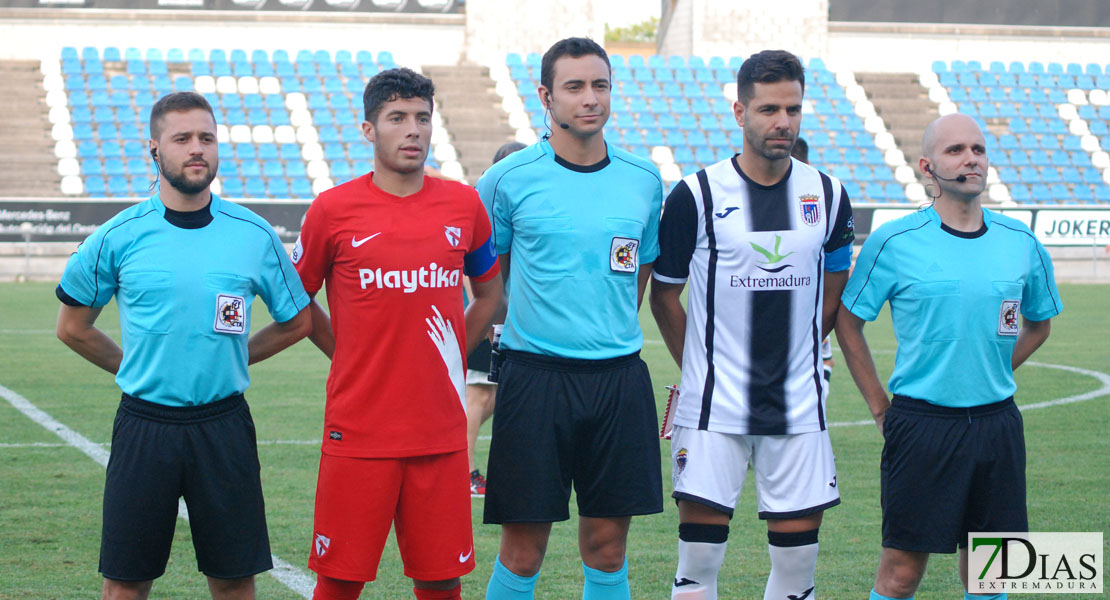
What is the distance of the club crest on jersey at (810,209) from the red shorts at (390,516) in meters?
1.43

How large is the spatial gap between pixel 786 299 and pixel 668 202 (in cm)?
53

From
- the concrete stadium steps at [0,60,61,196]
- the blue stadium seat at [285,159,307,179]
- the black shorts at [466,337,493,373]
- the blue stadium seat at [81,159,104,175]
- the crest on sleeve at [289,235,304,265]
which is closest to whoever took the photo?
the crest on sleeve at [289,235,304,265]

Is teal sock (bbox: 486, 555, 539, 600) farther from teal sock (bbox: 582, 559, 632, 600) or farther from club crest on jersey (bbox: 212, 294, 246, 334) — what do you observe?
club crest on jersey (bbox: 212, 294, 246, 334)

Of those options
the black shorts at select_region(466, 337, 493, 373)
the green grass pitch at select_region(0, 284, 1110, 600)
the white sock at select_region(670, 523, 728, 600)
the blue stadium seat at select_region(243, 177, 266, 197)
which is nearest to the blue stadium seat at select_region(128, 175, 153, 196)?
the blue stadium seat at select_region(243, 177, 266, 197)

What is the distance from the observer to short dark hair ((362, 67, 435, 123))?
3.88 metres

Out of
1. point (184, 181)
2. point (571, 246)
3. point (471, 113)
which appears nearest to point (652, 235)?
point (571, 246)

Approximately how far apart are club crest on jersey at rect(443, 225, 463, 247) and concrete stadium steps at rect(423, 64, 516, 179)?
73.6 feet

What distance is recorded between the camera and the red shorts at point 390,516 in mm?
3830

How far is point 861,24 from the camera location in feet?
101

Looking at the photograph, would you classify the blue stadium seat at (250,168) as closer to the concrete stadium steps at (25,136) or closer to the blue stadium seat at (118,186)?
the blue stadium seat at (118,186)

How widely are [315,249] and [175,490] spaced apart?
0.86 metres

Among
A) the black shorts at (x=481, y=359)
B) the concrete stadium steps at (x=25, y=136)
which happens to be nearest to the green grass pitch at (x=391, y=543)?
the black shorts at (x=481, y=359)

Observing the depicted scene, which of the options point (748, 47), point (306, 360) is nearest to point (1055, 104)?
point (748, 47)

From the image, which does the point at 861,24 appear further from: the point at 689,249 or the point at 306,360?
the point at 689,249
